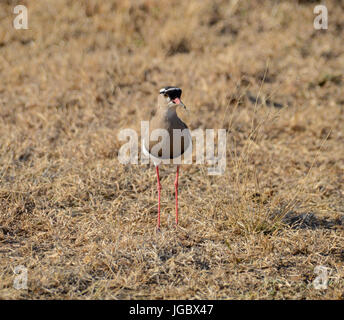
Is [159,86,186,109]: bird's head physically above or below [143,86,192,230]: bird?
above

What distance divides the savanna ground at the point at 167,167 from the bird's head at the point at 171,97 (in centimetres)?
48

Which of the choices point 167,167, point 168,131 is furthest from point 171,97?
point 167,167

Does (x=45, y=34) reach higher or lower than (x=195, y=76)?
higher

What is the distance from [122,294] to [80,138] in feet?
8.63

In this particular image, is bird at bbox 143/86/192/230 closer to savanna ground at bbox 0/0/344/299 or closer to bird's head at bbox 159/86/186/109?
bird's head at bbox 159/86/186/109

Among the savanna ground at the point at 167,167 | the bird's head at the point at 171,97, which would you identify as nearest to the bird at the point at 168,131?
the bird's head at the point at 171,97

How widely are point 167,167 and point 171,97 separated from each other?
133cm

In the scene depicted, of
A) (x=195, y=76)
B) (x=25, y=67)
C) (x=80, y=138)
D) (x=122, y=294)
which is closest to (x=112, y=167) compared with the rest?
(x=80, y=138)

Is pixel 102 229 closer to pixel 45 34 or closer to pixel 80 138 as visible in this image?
pixel 80 138

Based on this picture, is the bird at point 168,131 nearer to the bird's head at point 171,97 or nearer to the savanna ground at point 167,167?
the bird's head at point 171,97

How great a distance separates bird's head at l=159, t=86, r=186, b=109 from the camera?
3896 millimetres

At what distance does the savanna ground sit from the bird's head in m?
0.48

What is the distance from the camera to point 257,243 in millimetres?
3846

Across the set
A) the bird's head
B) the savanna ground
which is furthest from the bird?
the savanna ground
